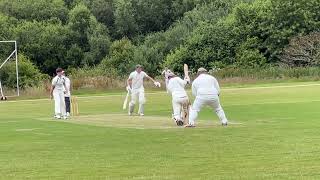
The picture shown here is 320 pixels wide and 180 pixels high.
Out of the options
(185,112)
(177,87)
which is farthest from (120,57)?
(177,87)

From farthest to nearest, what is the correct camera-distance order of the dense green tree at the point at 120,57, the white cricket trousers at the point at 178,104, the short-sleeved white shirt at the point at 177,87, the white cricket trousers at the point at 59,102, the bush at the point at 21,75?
the dense green tree at the point at 120,57
the bush at the point at 21,75
the white cricket trousers at the point at 59,102
the short-sleeved white shirt at the point at 177,87
the white cricket trousers at the point at 178,104

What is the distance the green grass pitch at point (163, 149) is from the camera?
37.0ft

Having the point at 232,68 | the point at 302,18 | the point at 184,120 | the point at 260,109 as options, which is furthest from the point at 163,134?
the point at 302,18

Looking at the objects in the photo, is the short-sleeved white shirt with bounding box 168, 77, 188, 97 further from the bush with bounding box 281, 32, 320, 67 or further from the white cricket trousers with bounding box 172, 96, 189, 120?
the bush with bounding box 281, 32, 320, 67

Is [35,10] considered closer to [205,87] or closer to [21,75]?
[21,75]

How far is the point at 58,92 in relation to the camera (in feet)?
85.6

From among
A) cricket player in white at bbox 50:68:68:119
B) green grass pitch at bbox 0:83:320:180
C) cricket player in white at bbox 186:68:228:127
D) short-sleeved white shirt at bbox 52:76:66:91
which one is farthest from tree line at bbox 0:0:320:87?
cricket player in white at bbox 186:68:228:127

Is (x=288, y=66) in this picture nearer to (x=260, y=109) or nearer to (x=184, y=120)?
(x=260, y=109)

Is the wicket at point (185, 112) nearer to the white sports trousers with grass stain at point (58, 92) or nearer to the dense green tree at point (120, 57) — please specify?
the white sports trousers with grass stain at point (58, 92)

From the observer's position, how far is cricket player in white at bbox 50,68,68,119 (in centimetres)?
2588

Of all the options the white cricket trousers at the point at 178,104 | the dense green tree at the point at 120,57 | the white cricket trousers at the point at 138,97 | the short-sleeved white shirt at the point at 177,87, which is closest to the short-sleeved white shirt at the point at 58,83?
the white cricket trousers at the point at 138,97

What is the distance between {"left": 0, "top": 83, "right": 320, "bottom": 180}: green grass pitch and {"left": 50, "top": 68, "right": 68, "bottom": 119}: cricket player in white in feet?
9.26

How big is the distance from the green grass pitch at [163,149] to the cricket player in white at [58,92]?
9.26 feet

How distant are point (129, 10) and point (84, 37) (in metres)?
9.14
